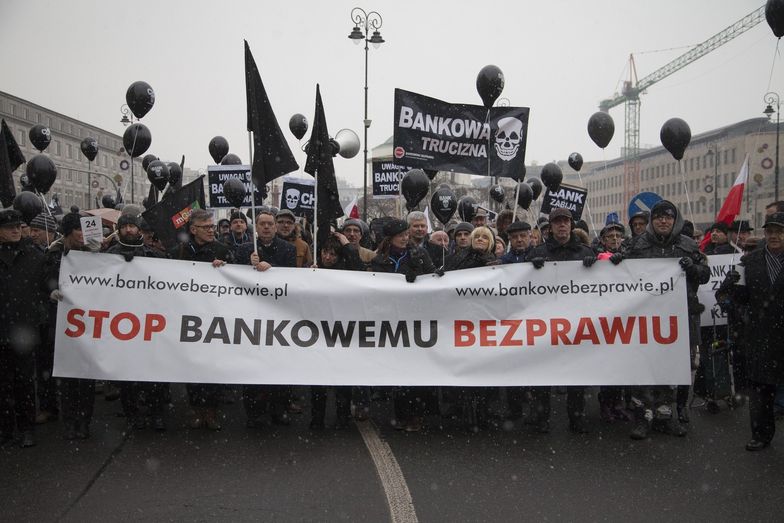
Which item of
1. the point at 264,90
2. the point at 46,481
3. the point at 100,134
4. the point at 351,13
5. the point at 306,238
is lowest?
the point at 46,481

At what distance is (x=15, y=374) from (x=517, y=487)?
4413mm

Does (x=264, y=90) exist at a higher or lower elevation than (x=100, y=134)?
lower

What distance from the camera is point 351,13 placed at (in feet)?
71.0

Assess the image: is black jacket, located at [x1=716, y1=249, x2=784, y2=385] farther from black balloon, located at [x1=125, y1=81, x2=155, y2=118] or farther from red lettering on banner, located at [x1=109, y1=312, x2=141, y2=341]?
black balloon, located at [x1=125, y1=81, x2=155, y2=118]

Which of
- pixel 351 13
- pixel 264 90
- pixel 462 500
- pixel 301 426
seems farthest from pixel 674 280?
pixel 351 13

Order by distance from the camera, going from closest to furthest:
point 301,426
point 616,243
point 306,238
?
point 301,426, point 616,243, point 306,238

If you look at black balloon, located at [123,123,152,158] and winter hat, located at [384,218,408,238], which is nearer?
winter hat, located at [384,218,408,238]

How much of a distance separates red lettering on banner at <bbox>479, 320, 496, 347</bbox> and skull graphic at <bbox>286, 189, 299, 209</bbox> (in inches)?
283

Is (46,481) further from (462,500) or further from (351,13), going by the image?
(351,13)

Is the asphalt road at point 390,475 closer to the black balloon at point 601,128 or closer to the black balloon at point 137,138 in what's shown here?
the black balloon at point 601,128

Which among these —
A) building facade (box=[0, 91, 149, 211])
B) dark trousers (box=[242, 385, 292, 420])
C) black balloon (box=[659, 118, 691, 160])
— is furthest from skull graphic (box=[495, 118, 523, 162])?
building facade (box=[0, 91, 149, 211])

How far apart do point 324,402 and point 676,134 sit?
7.20 meters

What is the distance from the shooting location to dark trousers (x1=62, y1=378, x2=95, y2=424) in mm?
6328

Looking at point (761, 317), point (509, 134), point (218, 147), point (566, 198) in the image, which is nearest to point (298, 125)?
point (218, 147)
